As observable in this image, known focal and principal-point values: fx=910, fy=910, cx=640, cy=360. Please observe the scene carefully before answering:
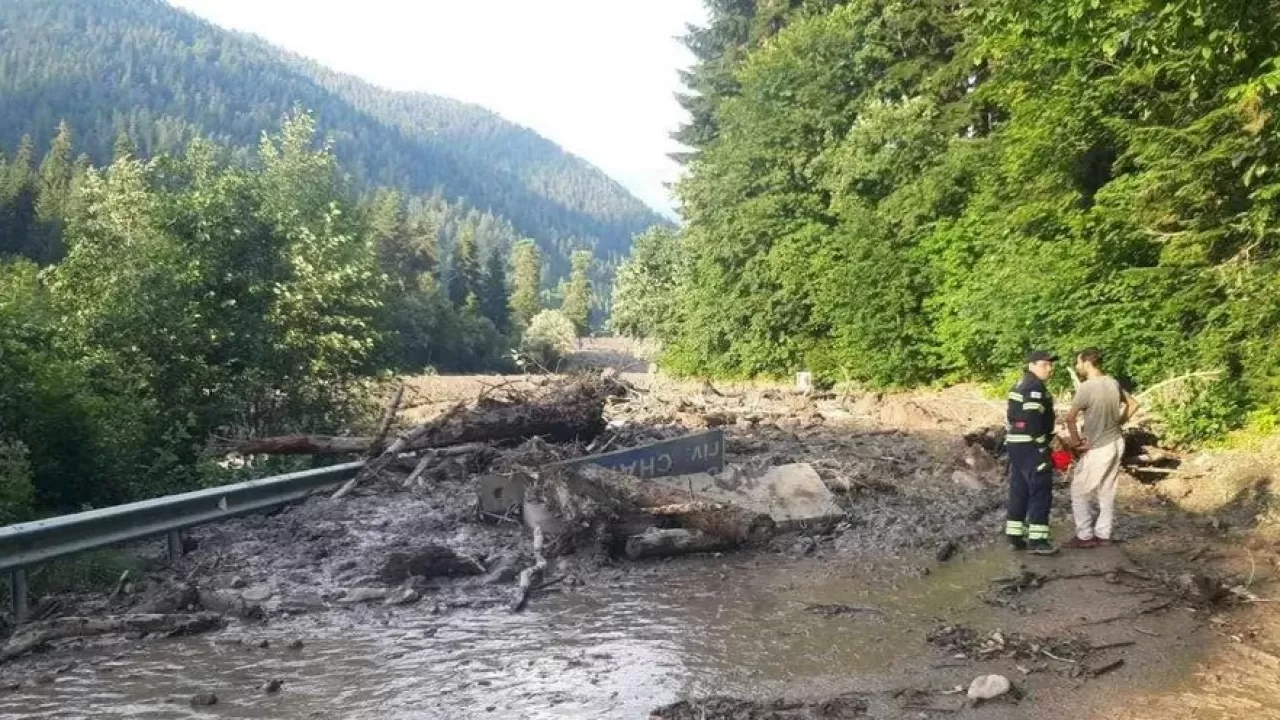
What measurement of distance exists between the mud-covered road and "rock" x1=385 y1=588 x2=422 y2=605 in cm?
3

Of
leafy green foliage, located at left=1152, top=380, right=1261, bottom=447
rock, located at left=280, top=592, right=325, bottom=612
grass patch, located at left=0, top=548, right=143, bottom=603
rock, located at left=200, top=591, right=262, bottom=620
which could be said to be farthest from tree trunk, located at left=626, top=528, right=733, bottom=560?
leafy green foliage, located at left=1152, top=380, right=1261, bottom=447

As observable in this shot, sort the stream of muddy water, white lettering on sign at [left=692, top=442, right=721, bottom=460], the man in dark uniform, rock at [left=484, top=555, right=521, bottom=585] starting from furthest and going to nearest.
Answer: white lettering on sign at [left=692, top=442, right=721, bottom=460], the man in dark uniform, rock at [left=484, top=555, right=521, bottom=585], the stream of muddy water

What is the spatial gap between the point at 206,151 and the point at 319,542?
74.1 ft

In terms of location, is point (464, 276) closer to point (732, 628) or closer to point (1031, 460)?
point (1031, 460)

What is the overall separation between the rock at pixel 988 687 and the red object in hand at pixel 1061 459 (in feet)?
15.5

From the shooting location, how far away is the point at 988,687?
469 cm

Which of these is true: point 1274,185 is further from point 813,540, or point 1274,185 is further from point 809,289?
point 809,289

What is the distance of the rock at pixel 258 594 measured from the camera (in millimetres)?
6570

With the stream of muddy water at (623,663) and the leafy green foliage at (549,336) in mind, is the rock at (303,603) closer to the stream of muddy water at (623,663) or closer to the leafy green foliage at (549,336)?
the stream of muddy water at (623,663)

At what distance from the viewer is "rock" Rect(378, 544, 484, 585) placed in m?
7.25

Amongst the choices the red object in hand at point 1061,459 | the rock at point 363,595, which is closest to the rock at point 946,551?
the red object in hand at point 1061,459

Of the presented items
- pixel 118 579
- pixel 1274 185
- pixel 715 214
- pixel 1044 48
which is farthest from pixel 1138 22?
pixel 715 214

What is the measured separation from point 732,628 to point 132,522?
472cm

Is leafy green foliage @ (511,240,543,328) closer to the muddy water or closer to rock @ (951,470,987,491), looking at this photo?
rock @ (951,470,987,491)
